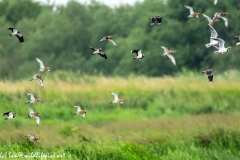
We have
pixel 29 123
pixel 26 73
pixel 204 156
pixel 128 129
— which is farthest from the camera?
pixel 26 73

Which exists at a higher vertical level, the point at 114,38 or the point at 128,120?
the point at 114,38

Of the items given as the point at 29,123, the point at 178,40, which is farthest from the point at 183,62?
the point at 29,123

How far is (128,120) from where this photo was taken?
18453 mm

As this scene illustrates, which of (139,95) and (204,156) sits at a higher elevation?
(139,95)

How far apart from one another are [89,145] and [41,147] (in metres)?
0.90

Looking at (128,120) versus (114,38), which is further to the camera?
(114,38)

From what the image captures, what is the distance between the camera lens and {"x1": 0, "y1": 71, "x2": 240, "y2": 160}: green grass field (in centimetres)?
1168

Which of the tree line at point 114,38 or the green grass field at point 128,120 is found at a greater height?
the tree line at point 114,38

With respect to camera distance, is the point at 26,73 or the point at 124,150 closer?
the point at 124,150

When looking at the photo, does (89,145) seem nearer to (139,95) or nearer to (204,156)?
(204,156)

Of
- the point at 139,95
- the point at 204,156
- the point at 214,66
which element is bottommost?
the point at 204,156

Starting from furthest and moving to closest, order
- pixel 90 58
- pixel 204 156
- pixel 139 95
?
pixel 90 58 < pixel 139 95 < pixel 204 156

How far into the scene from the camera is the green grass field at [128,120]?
11680 mm

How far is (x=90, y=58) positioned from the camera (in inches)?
1726
